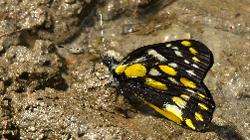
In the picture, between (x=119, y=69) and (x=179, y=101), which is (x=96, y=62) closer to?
(x=119, y=69)

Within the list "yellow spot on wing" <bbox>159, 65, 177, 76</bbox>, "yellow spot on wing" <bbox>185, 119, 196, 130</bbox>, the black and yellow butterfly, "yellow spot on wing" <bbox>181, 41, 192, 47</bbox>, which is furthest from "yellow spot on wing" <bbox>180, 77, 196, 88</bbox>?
"yellow spot on wing" <bbox>185, 119, 196, 130</bbox>

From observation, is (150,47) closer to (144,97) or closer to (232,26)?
(144,97)

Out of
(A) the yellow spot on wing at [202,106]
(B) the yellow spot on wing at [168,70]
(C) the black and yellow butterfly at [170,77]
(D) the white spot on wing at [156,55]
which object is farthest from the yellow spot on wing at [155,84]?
(A) the yellow spot on wing at [202,106]

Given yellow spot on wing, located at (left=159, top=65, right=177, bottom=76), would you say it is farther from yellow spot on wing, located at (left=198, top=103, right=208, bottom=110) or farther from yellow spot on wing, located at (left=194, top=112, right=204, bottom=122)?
yellow spot on wing, located at (left=194, top=112, right=204, bottom=122)

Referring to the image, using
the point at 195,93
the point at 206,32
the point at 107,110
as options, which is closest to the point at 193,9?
the point at 206,32

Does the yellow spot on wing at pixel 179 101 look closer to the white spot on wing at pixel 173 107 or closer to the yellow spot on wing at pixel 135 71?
the white spot on wing at pixel 173 107

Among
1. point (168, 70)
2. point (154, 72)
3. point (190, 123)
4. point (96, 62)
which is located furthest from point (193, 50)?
point (96, 62)
